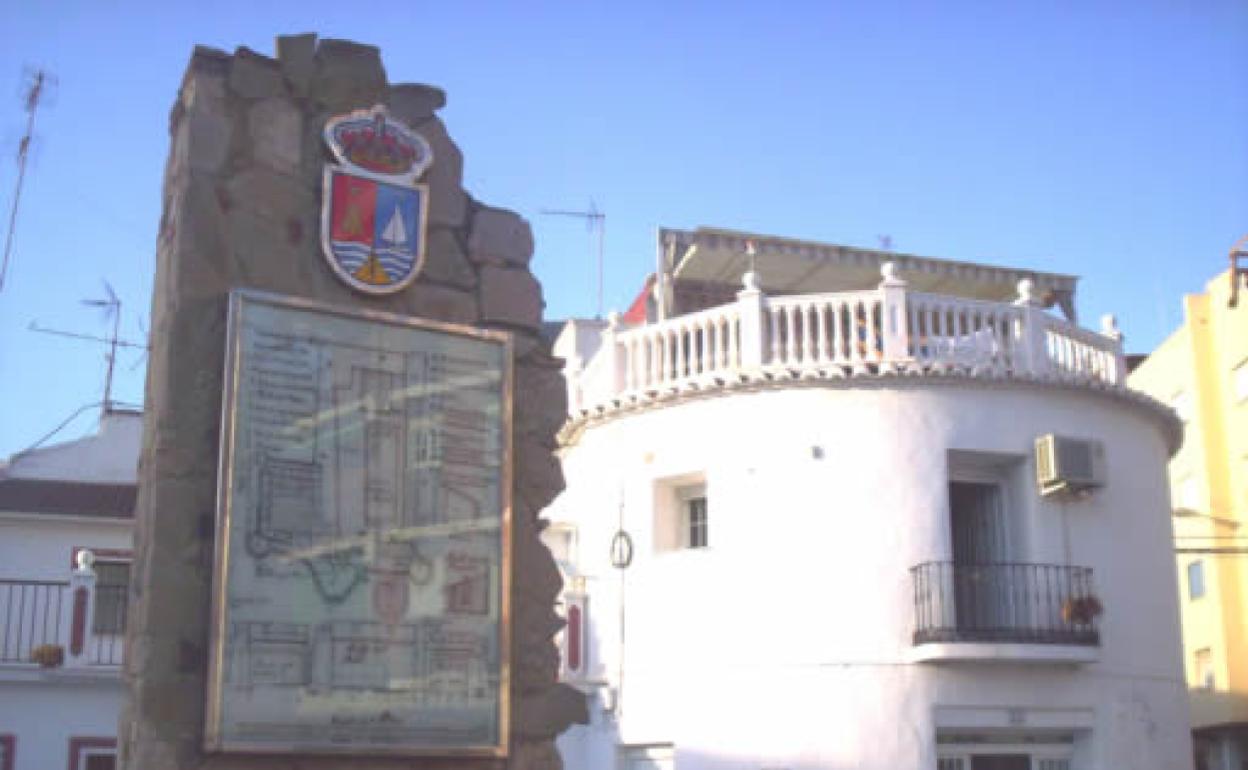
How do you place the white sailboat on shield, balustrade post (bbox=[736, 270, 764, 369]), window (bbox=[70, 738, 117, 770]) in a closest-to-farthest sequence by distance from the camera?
1. the white sailboat on shield
2. balustrade post (bbox=[736, 270, 764, 369])
3. window (bbox=[70, 738, 117, 770])

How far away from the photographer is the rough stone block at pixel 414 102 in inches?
259

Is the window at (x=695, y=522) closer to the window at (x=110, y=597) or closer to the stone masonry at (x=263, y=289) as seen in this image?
the window at (x=110, y=597)

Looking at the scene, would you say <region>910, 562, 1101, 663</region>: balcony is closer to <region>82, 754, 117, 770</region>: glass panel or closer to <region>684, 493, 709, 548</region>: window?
<region>684, 493, 709, 548</region>: window

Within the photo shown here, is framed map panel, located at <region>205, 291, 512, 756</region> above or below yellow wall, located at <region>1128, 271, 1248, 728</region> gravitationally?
below

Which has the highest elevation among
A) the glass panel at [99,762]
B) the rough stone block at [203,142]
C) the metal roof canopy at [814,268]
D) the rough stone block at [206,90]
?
the metal roof canopy at [814,268]

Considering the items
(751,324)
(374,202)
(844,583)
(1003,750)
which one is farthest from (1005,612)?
(374,202)

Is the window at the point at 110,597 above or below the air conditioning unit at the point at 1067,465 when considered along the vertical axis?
below

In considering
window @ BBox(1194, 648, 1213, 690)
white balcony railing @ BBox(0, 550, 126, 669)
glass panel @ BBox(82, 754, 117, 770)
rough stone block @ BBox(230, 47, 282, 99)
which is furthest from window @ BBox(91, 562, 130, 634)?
window @ BBox(1194, 648, 1213, 690)

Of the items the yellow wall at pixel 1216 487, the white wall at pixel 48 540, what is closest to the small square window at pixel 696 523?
the white wall at pixel 48 540

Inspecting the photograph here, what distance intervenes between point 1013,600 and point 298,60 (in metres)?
12.1

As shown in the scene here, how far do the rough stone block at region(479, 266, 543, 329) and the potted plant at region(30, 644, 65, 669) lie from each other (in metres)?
15.0

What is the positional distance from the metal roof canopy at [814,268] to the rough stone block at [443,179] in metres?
13.2

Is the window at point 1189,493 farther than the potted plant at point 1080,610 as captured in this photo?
Yes

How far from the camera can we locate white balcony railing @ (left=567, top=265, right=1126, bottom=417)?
1642cm
